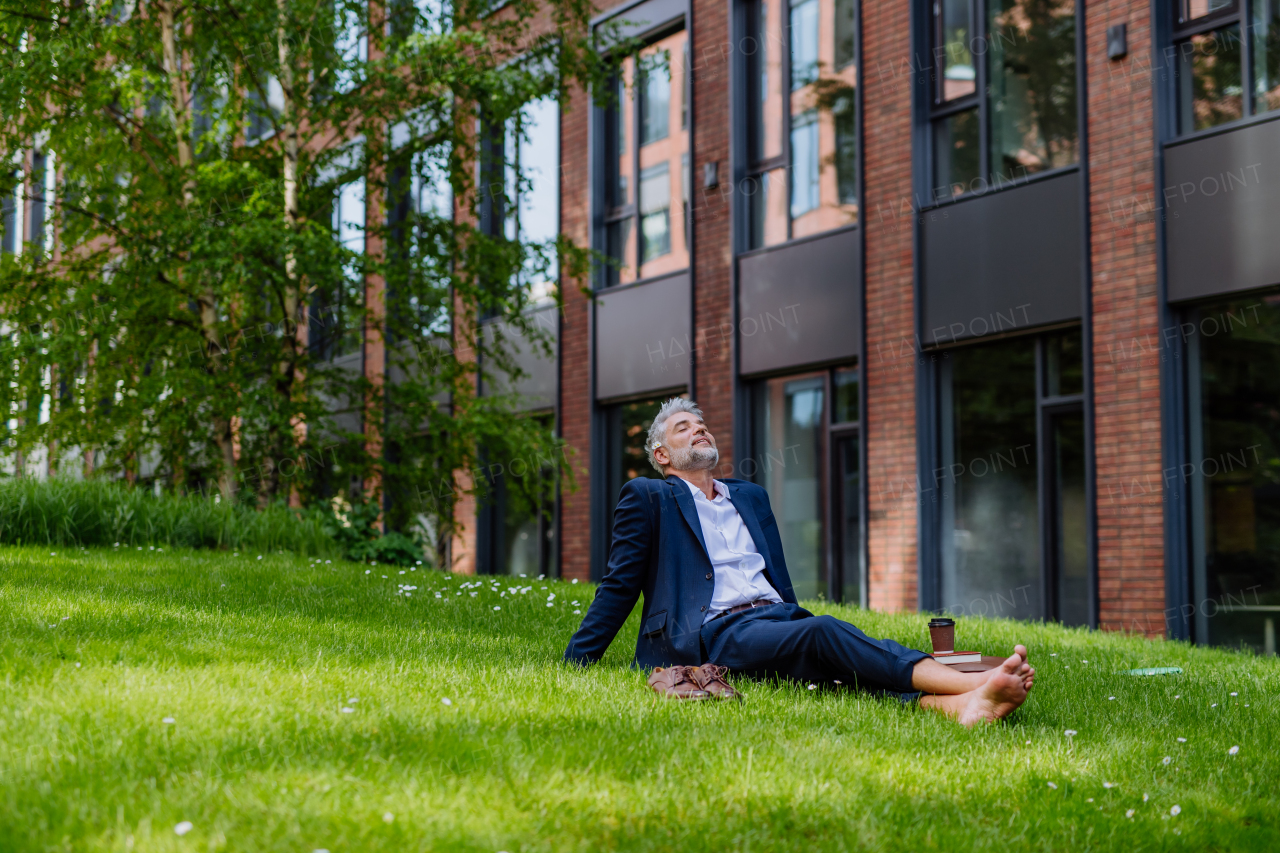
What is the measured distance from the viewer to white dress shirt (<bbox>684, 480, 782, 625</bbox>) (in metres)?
5.98

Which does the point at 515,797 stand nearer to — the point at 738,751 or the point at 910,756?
the point at 738,751

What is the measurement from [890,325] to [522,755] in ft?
34.6

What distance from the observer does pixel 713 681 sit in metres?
5.35

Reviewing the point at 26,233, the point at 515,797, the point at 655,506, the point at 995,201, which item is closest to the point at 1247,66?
the point at 995,201

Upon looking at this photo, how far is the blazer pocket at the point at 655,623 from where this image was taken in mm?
5930

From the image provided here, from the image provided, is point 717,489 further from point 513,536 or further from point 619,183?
point 513,536

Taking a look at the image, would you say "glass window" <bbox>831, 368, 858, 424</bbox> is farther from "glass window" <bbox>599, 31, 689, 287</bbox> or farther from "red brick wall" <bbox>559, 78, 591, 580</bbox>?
"red brick wall" <bbox>559, 78, 591, 580</bbox>

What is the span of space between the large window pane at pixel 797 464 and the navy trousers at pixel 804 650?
9.15 metres

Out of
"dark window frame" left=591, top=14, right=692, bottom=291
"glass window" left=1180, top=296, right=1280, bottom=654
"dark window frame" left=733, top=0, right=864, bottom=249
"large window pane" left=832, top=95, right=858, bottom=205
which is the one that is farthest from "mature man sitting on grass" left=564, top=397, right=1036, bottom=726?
"dark window frame" left=591, top=14, right=692, bottom=291

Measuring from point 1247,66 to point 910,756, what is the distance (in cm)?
933

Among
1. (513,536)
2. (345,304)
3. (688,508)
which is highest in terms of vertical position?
(345,304)

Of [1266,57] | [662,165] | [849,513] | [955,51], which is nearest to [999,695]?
[1266,57]

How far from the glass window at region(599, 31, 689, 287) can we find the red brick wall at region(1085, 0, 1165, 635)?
20.4ft

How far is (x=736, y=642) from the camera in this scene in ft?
19.0
